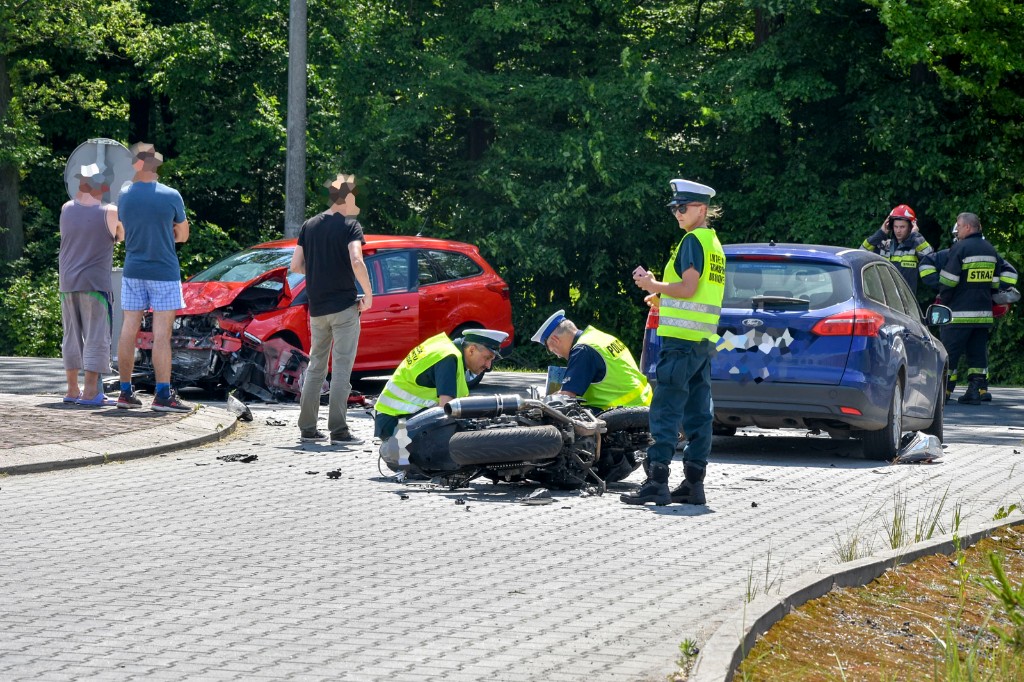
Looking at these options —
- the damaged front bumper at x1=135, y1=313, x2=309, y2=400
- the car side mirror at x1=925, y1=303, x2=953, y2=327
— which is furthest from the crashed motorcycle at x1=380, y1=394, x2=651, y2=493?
the damaged front bumper at x1=135, y1=313, x2=309, y2=400

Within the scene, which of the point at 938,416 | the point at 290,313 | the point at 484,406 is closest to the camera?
the point at 484,406

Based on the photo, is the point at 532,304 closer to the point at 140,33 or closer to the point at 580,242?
the point at 580,242

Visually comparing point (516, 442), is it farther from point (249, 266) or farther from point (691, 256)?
point (249, 266)

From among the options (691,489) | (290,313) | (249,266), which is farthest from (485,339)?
(249,266)

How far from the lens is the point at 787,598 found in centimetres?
597

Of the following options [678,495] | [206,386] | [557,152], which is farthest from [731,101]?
[678,495]

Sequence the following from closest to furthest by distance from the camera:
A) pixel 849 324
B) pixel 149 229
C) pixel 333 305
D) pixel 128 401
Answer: pixel 849 324 → pixel 333 305 → pixel 149 229 → pixel 128 401

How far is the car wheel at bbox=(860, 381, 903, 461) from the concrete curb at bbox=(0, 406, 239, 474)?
16.5ft

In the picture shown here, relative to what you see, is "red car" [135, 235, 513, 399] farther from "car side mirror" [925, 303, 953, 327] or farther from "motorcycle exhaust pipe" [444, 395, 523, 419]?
"car side mirror" [925, 303, 953, 327]

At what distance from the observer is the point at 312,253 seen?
11820 millimetres

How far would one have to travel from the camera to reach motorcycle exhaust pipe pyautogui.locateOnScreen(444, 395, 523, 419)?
9.34 metres

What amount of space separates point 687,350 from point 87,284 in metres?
5.78

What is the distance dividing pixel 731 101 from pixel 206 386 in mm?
11761

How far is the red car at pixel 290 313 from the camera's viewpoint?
47.9 ft
